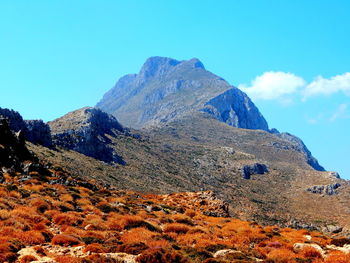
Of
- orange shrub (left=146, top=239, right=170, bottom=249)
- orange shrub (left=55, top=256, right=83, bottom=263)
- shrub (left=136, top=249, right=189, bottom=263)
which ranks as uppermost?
orange shrub (left=146, top=239, right=170, bottom=249)

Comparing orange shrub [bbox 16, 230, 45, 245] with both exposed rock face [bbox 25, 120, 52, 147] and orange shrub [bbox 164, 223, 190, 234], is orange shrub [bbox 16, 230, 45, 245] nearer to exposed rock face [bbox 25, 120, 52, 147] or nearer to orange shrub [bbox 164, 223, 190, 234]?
orange shrub [bbox 164, 223, 190, 234]

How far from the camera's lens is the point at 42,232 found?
701 inches

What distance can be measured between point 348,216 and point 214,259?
116 m

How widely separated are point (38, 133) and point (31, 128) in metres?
2.42

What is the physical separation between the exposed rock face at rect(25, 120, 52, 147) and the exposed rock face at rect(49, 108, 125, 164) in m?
9.38

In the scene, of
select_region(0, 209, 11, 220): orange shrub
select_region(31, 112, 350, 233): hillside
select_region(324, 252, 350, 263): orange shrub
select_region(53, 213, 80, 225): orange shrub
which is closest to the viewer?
select_region(324, 252, 350, 263): orange shrub

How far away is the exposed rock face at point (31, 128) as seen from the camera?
83.8 metres

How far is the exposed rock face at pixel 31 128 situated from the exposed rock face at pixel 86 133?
32.3 ft

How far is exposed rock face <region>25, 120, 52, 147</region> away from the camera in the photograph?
87750 mm

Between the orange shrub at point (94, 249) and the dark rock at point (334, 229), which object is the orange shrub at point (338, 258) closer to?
the orange shrub at point (94, 249)

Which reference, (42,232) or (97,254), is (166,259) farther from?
(42,232)

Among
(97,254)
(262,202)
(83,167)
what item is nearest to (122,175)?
(83,167)

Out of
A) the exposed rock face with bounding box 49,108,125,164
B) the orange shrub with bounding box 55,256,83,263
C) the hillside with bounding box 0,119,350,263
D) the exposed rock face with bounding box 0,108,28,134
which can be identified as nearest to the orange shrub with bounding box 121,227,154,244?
the hillside with bounding box 0,119,350,263

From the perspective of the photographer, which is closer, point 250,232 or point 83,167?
point 250,232
